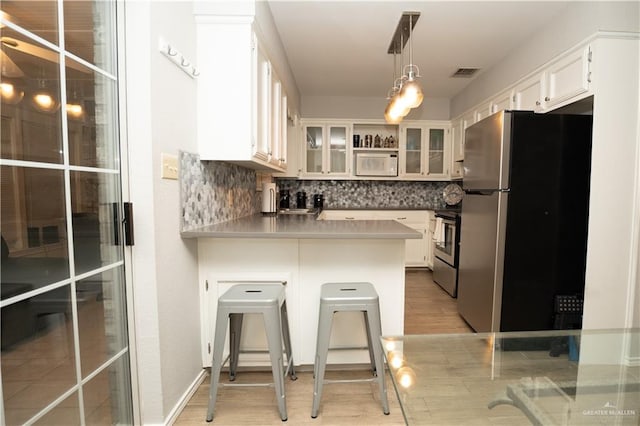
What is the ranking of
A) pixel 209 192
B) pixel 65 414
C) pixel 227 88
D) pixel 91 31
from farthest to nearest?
1. pixel 209 192
2. pixel 227 88
3. pixel 91 31
4. pixel 65 414

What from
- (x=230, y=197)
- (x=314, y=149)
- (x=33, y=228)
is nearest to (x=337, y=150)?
(x=314, y=149)

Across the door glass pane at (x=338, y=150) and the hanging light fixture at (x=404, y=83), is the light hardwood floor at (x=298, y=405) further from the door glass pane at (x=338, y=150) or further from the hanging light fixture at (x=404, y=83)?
the door glass pane at (x=338, y=150)

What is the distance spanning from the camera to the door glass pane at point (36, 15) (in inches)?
32.9

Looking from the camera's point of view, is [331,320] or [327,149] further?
[327,149]

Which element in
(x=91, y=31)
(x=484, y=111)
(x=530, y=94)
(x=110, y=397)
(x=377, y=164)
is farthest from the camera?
(x=377, y=164)

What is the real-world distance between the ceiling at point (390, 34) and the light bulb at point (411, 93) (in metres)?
0.65

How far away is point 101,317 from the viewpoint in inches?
48.8

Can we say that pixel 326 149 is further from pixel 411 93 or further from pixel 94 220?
pixel 94 220

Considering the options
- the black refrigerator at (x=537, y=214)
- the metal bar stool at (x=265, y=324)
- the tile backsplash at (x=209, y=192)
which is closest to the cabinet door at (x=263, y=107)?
the tile backsplash at (x=209, y=192)

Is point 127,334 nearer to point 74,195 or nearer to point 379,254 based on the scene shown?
point 74,195

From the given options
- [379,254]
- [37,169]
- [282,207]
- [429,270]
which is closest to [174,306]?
[37,169]

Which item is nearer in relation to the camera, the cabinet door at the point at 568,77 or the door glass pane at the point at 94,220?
the door glass pane at the point at 94,220

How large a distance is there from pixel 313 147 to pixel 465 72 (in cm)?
224

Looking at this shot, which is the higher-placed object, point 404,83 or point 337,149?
point 404,83
